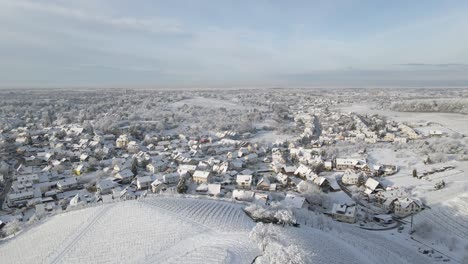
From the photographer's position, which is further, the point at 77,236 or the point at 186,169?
the point at 186,169

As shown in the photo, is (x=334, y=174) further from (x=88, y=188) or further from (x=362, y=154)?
(x=88, y=188)

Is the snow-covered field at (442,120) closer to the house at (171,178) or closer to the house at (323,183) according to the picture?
the house at (323,183)

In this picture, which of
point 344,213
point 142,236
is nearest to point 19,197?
point 142,236

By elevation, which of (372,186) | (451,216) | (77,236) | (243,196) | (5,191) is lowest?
(451,216)

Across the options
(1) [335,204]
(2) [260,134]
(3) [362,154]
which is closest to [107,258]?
(1) [335,204]

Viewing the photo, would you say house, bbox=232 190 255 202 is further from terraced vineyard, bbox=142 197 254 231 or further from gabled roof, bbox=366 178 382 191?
gabled roof, bbox=366 178 382 191

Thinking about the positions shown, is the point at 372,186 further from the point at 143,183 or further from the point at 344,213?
the point at 143,183

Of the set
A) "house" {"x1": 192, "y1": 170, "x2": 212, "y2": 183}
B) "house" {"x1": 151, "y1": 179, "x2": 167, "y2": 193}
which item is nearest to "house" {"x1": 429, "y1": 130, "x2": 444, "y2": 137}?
"house" {"x1": 192, "y1": 170, "x2": 212, "y2": 183}
